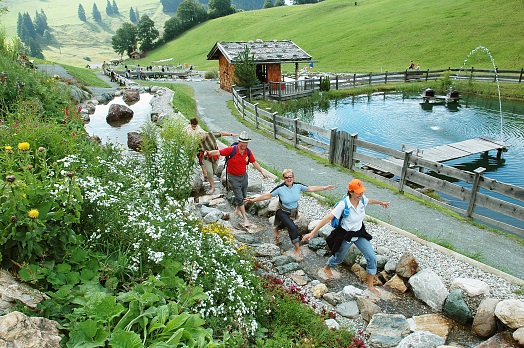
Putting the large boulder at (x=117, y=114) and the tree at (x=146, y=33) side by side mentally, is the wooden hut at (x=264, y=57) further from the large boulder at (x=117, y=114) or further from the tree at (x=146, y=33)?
the tree at (x=146, y=33)

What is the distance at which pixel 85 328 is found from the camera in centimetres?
310

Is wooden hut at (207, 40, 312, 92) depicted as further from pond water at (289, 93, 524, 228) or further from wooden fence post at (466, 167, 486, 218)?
wooden fence post at (466, 167, 486, 218)

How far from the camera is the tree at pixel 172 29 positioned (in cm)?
9888

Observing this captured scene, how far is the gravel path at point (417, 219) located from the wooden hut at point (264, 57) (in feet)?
58.4

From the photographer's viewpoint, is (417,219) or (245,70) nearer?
(417,219)

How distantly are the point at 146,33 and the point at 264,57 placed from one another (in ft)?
244

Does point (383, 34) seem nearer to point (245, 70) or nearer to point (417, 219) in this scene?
point (245, 70)

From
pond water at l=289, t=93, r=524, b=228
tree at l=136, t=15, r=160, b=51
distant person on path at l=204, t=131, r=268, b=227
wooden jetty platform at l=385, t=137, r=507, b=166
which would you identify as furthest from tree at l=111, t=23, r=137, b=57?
distant person on path at l=204, t=131, r=268, b=227

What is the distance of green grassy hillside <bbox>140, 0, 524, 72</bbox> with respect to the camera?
4556 centimetres

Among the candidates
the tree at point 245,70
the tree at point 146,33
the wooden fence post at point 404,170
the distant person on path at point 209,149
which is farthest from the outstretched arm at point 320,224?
the tree at point 146,33

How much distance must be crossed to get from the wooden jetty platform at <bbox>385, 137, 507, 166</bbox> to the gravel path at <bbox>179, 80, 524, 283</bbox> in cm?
437

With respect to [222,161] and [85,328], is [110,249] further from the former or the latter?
[222,161]

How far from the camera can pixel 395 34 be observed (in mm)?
56750

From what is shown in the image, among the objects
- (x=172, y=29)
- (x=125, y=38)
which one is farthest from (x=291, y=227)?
(x=172, y=29)
